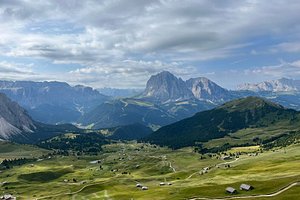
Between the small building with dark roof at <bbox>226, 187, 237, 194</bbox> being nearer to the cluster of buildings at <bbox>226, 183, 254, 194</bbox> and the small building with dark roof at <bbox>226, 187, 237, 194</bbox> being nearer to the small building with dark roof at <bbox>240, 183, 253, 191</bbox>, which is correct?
the cluster of buildings at <bbox>226, 183, 254, 194</bbox>

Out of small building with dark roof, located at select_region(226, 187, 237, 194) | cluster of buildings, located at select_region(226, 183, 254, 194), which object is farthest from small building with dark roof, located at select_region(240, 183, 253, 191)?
small building with dark roof, located at select_region(226, 187, 237, 194)

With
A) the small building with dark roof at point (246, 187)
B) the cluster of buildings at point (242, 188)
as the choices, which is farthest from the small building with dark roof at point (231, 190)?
the small building with dark roof at point (246, 187)

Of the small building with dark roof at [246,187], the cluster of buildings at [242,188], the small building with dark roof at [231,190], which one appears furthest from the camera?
the small building with dark roof at [246,187]

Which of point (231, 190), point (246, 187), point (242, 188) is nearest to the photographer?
point (231, 190)

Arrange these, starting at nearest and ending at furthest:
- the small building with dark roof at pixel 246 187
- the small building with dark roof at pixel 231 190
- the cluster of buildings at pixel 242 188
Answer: the small building with dark roof at pixel 231 190
the cluster of buildings at pixel 242 188
the small building with dark roof at pixel 246 187

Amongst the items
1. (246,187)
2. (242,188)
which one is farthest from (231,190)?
(246,187)

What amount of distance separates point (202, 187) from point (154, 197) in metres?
26.4

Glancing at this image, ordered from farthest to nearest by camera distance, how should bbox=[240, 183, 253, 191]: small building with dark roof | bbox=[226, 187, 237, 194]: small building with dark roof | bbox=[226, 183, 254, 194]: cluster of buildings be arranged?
bbox=[240, 183, 253, 191]: small building with dark roof → bbox=[226, 183, 254, 194]: cluster of buildings → bbox=[226, 187, 237, 194]: small building with dark roof

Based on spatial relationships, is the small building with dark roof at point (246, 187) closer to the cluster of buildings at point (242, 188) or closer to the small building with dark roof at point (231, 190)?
the cluster of buildings at point (242, 188)

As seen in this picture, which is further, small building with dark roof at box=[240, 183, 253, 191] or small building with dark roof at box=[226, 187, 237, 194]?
small building with dark roof at box=[240, 183, 253, 191]

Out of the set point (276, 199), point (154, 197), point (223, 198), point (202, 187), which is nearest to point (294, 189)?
point (276, 199)

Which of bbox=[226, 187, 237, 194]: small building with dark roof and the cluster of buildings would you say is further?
the cluster of buildings

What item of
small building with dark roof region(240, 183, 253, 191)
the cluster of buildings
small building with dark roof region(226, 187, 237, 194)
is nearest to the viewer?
small building with dark roof region(226, 187, 237, 194)

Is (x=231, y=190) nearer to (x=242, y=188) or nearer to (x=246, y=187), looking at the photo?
(x=242, y=188)
